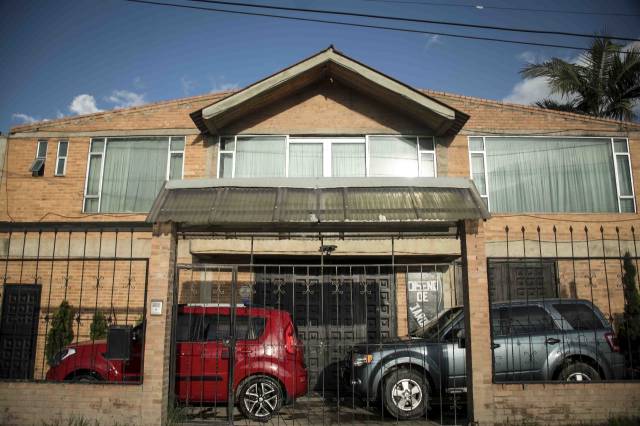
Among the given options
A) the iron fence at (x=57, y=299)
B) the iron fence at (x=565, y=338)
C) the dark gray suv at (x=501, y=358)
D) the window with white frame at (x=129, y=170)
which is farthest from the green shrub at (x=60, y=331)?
the iron fence at (x=565, y=338)

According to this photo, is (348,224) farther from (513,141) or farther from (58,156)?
(58,156)

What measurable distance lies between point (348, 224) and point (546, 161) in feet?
26.2

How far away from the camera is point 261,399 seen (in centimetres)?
763

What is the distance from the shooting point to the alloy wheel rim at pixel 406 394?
7660mm

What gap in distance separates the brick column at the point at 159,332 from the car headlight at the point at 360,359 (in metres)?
2.92

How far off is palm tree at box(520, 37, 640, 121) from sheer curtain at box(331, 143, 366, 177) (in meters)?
7.51

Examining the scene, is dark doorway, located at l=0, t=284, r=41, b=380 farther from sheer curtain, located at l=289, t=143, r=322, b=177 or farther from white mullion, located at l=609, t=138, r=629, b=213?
white mullion, located at l=609, t=138, r=629, b=213

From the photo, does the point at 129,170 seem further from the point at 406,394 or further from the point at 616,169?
the point at 616,169

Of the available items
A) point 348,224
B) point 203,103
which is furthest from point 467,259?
point 203,103

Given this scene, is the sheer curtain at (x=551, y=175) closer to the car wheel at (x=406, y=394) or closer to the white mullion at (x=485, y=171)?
the white mullion at (x=485, y=171)

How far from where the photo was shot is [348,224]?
24.7ft

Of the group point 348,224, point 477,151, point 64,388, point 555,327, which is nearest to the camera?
point 64,388

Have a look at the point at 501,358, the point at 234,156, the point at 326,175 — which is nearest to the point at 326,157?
the point at 326,175

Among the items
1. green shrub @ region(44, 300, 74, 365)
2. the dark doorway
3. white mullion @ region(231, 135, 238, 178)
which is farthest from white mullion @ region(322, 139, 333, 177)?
the dark doorway
